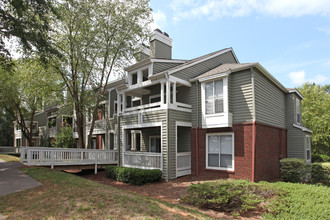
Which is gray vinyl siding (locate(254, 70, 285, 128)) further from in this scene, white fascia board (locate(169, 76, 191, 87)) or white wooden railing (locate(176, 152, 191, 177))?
white wooden railing (locate(176, 152, 191, 177))

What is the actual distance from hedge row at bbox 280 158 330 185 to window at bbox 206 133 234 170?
3.24 metres

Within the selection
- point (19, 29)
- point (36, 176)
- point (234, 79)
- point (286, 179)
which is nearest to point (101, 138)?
point (36, 176)

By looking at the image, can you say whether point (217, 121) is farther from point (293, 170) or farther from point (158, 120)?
point (293, 170)

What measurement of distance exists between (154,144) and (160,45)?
7874 millimetres

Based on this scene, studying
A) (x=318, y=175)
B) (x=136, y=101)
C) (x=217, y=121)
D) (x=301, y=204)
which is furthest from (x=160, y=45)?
(x=301, y=204)

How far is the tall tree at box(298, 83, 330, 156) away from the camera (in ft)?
85.4

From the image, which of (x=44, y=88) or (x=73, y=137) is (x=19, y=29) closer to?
(x=44, y=88)

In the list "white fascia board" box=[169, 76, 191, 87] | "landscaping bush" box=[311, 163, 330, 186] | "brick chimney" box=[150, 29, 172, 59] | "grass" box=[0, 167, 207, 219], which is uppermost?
"brick chimney" box=[150, 29, 172, 59]

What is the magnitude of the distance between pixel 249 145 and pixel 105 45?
12410 millimetres

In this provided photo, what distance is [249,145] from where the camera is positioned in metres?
11.4

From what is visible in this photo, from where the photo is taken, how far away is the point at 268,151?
12609 mm

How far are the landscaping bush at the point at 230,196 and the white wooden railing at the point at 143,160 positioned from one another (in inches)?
198

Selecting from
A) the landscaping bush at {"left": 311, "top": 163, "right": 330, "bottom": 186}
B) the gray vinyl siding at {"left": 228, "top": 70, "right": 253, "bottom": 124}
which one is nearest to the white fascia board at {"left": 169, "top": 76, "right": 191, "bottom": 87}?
the gray vinyl siding at {"left": 228, "top": 70, "right": 253, "bottom": 124}

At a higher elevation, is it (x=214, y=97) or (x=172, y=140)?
(x=214, y=97)
